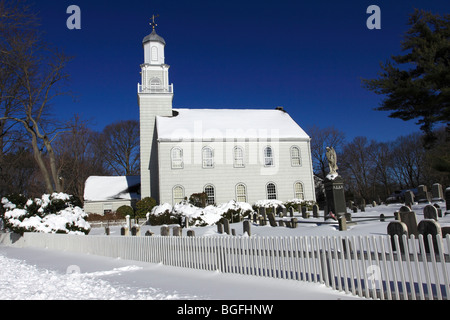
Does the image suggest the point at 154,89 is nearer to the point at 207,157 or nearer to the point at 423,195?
the point at 207,157

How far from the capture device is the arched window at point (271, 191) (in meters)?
31.1

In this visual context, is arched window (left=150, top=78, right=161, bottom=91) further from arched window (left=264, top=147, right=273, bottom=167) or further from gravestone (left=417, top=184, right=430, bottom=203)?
gravestone (left=417, top=184, right=430, bottom=203)

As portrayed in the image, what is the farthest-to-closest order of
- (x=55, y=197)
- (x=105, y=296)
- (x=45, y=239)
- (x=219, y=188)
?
(x=219, y=188) → (x=55, y=197) → (x=45, y=239) → (x=105, y=296)

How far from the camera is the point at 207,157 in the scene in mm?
30562

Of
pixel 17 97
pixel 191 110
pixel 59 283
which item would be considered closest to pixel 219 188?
pixel 191 110

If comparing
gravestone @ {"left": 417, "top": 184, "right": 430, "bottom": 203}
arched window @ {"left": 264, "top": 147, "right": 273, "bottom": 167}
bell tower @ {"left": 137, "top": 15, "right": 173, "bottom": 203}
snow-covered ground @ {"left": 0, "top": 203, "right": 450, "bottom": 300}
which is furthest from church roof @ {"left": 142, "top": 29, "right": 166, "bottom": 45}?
snow-covered ground @ {"left": 0, "top": 203, "right": 450, "bottom": 300}

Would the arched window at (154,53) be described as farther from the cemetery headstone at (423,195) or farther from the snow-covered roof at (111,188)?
the cemetery headstone at (423,195)

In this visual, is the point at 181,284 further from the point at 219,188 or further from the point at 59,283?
the point at 219,188

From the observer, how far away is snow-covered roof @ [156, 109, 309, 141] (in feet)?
101

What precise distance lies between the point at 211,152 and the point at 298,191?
957cm

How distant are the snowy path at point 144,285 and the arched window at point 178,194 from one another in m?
18.7

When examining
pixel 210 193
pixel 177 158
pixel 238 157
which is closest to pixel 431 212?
pixel 210 193
